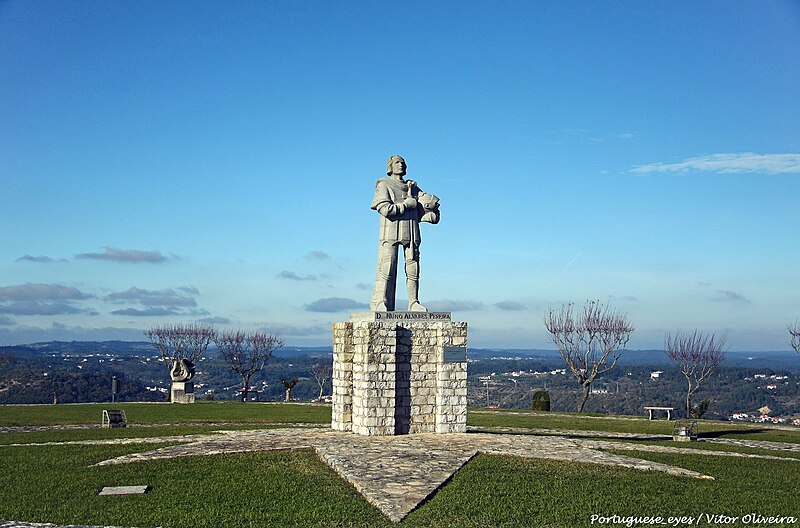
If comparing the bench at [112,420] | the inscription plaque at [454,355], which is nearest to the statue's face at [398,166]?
the inscription plaque at [454,355]

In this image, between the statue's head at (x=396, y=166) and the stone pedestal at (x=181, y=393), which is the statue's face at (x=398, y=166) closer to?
the statue's head at (x=396, y=166)

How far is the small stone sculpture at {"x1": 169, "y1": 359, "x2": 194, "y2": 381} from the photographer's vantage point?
43.7 metres

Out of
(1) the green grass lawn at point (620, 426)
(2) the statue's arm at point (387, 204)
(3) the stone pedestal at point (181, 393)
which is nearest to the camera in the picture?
(2) the statue's arm at point (387, 204)

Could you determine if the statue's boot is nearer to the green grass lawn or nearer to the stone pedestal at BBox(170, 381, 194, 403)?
the green grass lawn

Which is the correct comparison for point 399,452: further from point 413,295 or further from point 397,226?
point 397,226

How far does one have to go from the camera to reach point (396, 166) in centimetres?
2319

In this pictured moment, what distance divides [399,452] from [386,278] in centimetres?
589

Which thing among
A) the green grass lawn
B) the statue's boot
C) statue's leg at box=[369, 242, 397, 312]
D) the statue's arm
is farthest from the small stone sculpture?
the statue's arm

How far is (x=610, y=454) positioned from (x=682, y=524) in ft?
22.0

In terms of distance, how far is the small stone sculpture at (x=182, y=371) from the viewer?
4365cm

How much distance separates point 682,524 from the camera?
40.3 ft

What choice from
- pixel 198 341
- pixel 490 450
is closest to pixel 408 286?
pixel 490 450

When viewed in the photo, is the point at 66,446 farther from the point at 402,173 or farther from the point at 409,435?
the point at 402,173

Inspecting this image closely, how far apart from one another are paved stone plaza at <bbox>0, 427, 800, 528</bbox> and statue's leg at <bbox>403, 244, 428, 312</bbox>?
3.95 metres
